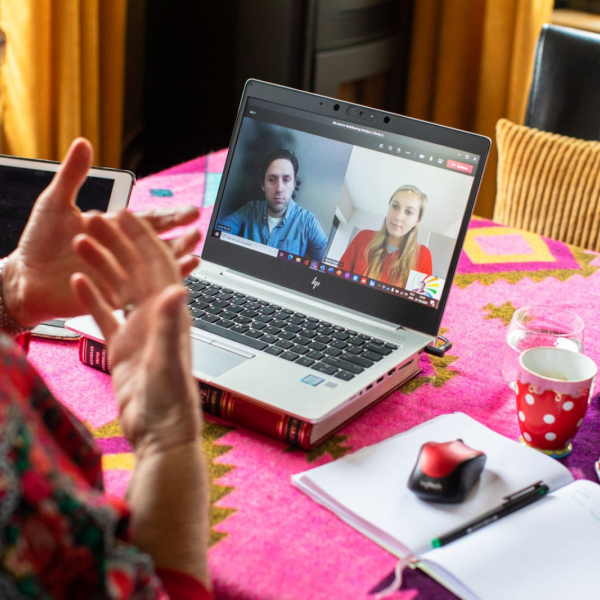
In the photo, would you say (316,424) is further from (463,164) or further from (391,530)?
(463,164)

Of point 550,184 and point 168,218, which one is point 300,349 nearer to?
point 168,218

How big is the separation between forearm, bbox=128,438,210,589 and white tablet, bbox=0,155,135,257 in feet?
1.72

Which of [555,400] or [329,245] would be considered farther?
[329,245]

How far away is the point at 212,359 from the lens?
90cm

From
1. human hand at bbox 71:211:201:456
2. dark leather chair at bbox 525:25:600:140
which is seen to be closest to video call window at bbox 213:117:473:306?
human hand at bbox 71:211:201:456

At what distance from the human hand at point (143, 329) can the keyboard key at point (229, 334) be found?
28cm

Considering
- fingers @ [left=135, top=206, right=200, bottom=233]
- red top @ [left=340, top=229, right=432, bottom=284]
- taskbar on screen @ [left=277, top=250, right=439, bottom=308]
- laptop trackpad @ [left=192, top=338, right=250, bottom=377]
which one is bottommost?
laptop trackpad @ [left=192, top=338, right=250, bottom=377]

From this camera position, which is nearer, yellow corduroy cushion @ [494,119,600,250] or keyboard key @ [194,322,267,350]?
keyboard key @ [194,322,267,350]

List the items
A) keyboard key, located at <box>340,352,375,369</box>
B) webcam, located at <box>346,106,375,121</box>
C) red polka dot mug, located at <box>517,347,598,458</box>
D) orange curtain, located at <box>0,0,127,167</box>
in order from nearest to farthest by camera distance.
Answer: red polka dot mug, located at <box>517,347,598,458</box>
keyboard key, located at <box>340,352,375,369</box>
webcam, located at <box>346,106,375,121</box>
orange curtain, located at <box>0,0,127,167</box>

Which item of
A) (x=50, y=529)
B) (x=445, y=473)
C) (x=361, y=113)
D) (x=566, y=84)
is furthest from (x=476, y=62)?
(x=50, y=529)

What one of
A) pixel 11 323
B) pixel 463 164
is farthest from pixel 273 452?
pixel 463 164

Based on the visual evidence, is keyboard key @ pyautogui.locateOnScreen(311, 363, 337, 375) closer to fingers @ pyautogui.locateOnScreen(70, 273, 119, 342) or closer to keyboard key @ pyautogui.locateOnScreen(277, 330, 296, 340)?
keyboard key @ pyautogui.locateOnScreen(277, 330, 296, 340)

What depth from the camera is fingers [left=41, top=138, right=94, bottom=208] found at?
81 cm

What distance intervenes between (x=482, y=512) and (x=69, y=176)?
0.52 m
